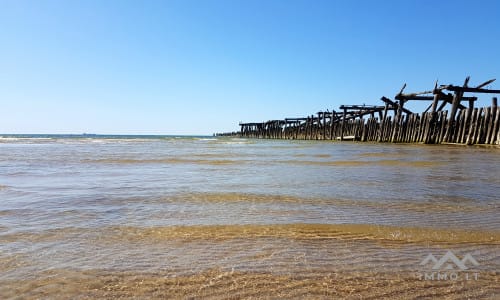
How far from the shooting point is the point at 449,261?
2.24 meters

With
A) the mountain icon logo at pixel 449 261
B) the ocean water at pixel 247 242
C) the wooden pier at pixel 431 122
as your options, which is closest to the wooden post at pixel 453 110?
the wooden pier at pixel 431 122

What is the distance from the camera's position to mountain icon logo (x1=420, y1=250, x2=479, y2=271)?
214 cm

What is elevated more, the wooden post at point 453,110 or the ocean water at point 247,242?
the wooden post at point 453,110

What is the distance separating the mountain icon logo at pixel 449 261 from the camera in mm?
2139

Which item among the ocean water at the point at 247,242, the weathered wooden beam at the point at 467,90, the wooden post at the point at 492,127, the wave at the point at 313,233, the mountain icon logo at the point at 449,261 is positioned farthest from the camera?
the weathered wooden beam at the point at 467,90

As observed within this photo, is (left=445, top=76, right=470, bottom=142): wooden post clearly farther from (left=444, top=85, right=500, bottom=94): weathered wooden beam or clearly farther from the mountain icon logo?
the mountain icon logo

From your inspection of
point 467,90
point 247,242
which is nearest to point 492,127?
point 467,90

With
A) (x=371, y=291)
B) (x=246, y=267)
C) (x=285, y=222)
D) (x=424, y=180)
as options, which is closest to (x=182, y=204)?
(x=285, y=222)

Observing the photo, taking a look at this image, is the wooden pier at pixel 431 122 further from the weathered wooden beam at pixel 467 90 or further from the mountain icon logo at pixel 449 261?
the mountain icon logo at pixel 449 261

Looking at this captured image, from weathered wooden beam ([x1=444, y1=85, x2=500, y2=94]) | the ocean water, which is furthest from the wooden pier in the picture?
the ocean water

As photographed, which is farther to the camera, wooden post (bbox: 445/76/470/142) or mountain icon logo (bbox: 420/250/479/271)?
wooden post (bbox: 445/76/470/142)

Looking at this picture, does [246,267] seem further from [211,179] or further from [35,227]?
[211,179]

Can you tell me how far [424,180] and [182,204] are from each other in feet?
13.2

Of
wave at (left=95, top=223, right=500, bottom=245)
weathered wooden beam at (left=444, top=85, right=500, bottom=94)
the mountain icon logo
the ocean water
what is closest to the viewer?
the ocean water
